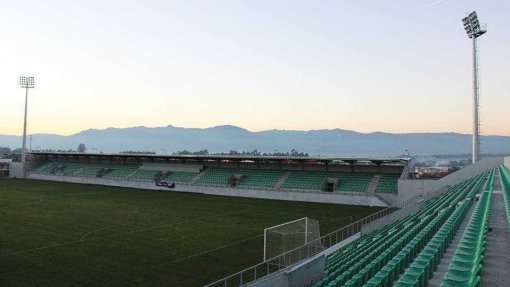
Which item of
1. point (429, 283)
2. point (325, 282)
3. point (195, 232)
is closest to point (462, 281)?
point (429, 283)

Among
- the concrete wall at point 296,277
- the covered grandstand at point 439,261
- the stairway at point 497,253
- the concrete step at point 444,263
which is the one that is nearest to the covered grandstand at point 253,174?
the covered grandstand at point 439,261

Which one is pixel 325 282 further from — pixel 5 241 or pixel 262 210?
pixel 262 210

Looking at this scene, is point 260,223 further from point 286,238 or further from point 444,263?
point 444,263

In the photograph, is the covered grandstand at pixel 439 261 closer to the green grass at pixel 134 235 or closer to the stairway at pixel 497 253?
the stairway at pixel 497 253

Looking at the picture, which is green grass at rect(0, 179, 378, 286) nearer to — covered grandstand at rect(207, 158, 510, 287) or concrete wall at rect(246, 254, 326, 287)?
covered grandstand at rect(207, 158, 510, 287)

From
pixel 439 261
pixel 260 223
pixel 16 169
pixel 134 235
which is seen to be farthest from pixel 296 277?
pixel 16 169

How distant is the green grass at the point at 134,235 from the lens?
17953 mm

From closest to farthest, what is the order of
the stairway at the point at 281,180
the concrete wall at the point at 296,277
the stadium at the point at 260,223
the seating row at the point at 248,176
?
1. the stadium at the point at 260,223
2. the concrete wall at the point at 296,277
3. the seating row at the point at 248,176
4. the stairway at the point at 281,180

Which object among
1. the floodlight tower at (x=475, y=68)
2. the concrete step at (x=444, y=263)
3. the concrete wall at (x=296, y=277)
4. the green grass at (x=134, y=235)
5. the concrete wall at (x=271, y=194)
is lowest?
the green grass at (x=134, y=235)

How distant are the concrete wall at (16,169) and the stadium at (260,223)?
7.32 ft

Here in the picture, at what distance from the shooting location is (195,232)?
2764 centimetres

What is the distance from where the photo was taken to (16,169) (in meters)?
73.2

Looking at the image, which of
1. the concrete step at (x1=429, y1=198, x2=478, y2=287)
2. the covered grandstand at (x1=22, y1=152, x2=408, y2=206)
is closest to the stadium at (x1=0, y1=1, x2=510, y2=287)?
the concrete step at (x1=429, y1=198, x2=478, y2=287)

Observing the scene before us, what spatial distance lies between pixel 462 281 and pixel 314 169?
154 feet
